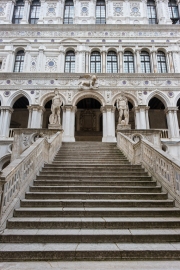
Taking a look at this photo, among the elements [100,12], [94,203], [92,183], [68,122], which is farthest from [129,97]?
[94,203]

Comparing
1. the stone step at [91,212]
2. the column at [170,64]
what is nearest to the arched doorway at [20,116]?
the column at [170,64]

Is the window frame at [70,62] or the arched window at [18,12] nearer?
the window frame at [70,62]

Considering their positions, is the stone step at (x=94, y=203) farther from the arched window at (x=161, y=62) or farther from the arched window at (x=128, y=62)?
the arched window at (x=161, y=62)

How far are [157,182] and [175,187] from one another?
1.02 m

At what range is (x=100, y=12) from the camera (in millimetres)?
20469

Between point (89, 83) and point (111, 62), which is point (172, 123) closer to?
point (89, 83)

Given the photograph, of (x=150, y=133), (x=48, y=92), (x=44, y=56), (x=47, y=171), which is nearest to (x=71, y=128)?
(x=48, y=92)

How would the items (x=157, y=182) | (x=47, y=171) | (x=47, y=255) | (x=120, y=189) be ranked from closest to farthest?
(x=47, y=255)
(x=120, y=189)
(x=157, y=182)
(x=47, y=171)

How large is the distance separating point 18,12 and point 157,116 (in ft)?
64.1

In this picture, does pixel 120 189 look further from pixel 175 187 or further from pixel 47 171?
pixel 47 171

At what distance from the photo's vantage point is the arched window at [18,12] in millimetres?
20250

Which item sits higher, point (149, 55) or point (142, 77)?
point (149, 55)

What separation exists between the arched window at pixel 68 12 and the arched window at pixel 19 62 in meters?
6.16

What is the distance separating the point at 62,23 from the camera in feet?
64.4
